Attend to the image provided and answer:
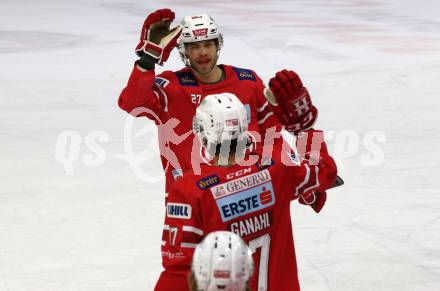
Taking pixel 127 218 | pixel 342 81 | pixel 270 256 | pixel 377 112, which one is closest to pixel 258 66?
pixel 342 81

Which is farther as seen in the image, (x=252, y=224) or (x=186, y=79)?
(x=186, y=79)

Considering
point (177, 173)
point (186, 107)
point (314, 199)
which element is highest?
point (186, 107)

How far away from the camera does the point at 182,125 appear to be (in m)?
5.09

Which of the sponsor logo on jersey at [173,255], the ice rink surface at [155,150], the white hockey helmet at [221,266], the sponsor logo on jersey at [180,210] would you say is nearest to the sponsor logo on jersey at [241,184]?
the sponsor logo on jersey at [180,210]

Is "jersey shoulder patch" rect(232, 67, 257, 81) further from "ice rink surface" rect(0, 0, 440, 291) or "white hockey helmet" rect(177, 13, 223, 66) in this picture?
"ice rink surface" rect(0, 0, 440, 291)

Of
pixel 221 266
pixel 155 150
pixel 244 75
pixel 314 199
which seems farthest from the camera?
pixel 155 150

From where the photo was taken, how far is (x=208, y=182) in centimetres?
340

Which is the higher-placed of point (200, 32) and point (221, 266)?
point (200, 32)

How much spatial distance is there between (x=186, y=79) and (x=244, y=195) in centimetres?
178

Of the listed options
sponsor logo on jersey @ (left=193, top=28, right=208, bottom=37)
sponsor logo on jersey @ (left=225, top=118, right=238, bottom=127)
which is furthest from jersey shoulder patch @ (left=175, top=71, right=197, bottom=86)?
sponsor logo on jersey @ (left=225, top=118, right=238, bottom=127)

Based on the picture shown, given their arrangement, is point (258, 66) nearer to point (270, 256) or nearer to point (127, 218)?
point (127, 218)

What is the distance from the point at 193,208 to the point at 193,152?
170cm

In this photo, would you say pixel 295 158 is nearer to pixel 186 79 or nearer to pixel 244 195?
pixel 244 195

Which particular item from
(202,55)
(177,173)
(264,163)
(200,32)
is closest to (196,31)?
(200,32)
